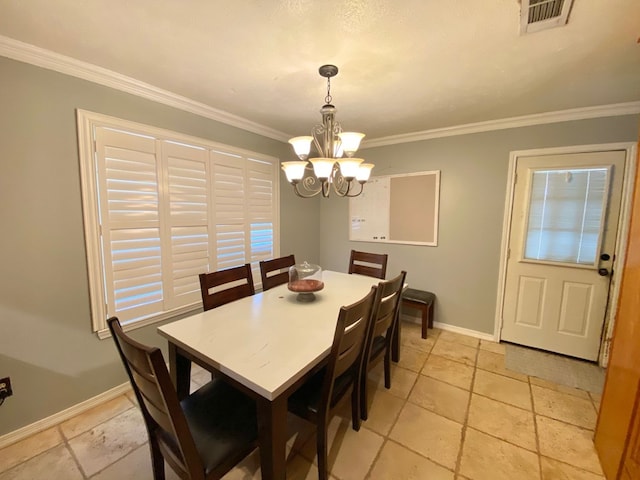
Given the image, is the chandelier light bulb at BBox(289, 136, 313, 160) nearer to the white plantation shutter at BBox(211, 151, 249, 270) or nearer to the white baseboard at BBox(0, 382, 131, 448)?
the white plantation shutter at BBox(211, 151, 249, 270)

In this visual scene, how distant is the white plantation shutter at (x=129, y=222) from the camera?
1.88 m

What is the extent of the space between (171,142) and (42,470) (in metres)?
2.21

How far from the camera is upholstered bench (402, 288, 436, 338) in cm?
286

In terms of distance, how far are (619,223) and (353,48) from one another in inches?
104

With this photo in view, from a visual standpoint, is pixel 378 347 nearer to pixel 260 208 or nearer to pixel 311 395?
pixel 311 395

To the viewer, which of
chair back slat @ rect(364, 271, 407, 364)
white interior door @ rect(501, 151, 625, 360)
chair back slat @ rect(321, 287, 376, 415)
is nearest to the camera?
chair back slat @ rect(321, 287, 376, 415)

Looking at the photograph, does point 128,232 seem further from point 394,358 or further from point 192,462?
point 394,358

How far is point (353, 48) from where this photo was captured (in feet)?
4.94

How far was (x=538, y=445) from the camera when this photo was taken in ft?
5.31

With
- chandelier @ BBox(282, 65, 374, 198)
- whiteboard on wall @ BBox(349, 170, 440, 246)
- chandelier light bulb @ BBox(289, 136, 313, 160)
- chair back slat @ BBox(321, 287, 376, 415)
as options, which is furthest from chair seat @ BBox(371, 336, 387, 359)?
whiteboard on wall @ BBox(349, 170, 440, 246)

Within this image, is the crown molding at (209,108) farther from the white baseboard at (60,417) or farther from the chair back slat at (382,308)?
the white baseboard at (60,417)

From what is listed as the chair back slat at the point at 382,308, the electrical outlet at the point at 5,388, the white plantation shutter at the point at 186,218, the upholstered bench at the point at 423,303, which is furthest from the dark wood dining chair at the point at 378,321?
the electrical outlet at the point at 5,388

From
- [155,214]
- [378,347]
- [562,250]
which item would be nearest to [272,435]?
[378,347]

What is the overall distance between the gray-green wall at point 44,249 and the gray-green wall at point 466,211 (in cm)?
291
